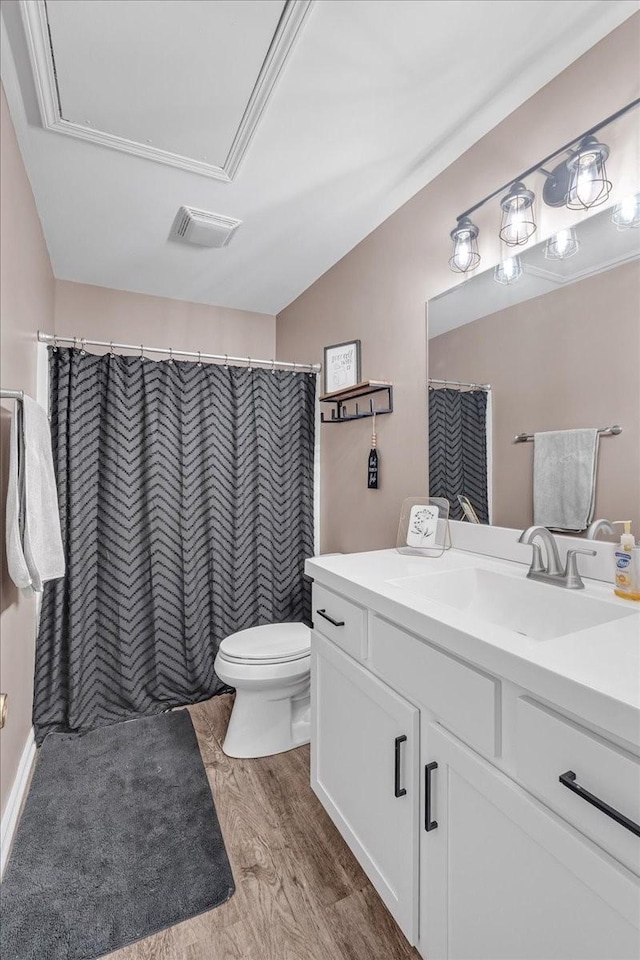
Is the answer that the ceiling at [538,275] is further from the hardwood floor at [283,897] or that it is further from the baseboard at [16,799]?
the baseboard at [16,799]

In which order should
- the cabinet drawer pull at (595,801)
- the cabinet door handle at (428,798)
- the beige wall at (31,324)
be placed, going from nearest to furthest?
the cabinet drawer pull at (595,801), the cabinet door handle at (428,798), the beige wall at (31,324)

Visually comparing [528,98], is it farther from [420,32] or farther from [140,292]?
[140,292]

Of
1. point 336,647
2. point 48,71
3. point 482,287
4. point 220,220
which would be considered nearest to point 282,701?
point 336,647

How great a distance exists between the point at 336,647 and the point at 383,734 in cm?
29

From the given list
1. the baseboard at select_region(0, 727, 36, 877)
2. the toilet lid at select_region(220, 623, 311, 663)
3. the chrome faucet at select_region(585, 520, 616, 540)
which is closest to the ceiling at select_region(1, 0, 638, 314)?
the chrome faucet at select_region(585, 520, 616, 540)

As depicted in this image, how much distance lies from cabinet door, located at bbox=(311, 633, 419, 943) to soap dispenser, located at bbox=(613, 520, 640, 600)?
558mm

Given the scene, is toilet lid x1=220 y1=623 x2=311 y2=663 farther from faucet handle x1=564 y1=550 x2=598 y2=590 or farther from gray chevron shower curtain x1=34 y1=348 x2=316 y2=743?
faucet handle x1=564 y1=550 x2=598 y2=590

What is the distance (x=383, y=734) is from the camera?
1130 mm

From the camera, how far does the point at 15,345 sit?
1557 mm

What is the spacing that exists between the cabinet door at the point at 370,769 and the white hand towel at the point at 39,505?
0.92m

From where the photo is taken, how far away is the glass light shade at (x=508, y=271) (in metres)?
1.40

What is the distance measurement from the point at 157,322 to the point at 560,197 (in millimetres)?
2223

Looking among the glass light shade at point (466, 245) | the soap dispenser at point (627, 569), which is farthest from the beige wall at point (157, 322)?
the soap dispenser at point (627, 569)

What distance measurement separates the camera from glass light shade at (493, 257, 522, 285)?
1402 mm
